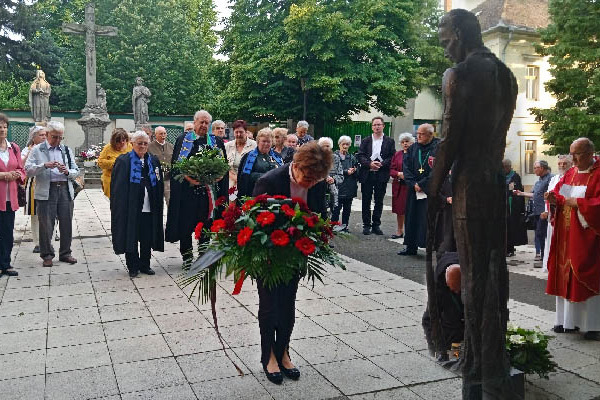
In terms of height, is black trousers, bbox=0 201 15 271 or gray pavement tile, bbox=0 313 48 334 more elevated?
black trousers, bbox=0 201 15 271

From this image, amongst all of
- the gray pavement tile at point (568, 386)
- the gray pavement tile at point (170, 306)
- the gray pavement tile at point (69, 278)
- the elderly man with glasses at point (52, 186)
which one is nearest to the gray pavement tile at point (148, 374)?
the gray pavement tile at point (170, 306)

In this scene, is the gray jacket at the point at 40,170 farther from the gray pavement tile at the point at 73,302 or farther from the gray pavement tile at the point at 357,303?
the gray pavement tile at the point at 357,303

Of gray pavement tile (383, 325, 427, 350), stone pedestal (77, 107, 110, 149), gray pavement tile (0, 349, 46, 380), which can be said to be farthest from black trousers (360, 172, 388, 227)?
stone pedestal (77, 107, 110, 149)

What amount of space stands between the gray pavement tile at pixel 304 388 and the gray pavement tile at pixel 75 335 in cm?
172

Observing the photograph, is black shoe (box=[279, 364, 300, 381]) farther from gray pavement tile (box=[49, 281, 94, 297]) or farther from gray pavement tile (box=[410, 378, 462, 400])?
gray pavement tile (box=[49, 281, 94, 297])

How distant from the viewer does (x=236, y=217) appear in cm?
424

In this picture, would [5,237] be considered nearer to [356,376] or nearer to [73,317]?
[73,317]

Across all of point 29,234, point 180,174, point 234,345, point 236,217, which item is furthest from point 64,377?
point 29,234

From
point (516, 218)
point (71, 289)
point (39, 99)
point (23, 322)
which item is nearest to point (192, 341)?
point (23, 322)

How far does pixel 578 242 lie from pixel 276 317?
3015mm

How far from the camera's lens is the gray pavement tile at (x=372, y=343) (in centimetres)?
504

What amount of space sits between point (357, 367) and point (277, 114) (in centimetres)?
2283

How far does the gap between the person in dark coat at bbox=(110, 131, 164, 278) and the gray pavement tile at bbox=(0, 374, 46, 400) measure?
3.46m

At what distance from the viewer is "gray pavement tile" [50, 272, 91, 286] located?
24.4 ft
